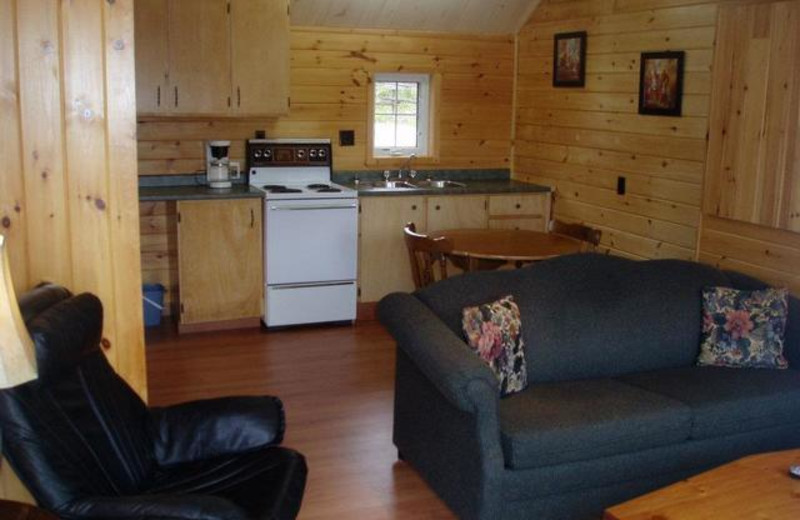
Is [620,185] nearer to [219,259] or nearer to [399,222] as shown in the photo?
[399,222]

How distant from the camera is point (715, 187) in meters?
4.92

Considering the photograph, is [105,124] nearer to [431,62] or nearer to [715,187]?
[715,187]

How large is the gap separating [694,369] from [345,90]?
3457 mm

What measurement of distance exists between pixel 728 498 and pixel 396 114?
4.53 meters

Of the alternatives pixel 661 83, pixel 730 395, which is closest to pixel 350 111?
pixel 661 83

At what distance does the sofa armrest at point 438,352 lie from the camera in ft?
10.2

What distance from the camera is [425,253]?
4.91 meters

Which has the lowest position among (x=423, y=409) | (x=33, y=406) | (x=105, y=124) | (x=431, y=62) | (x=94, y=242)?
(x=423, y=409)

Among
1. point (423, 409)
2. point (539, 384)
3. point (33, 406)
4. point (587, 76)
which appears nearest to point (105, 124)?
point (33, 406)

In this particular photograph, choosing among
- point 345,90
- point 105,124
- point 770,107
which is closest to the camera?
point 105,124

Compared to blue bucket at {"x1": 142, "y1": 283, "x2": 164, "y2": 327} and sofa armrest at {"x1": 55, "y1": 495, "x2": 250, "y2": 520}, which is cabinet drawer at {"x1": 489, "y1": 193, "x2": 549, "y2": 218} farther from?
sofa armrest at {"x1": 55, "y1": 495, "x2": 250, "y2": 520}

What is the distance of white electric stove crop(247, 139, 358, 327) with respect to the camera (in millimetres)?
5852

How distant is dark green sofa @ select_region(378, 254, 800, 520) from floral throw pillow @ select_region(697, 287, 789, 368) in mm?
60

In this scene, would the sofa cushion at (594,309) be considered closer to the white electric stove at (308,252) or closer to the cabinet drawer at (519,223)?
the white electric stove at (308,252)
